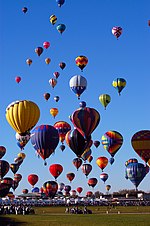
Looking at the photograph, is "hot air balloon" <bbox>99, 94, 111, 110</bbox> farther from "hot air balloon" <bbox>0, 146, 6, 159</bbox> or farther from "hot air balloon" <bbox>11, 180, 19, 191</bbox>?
"hot air balloon" <bbox>11, 180, 19, 191</bbox>

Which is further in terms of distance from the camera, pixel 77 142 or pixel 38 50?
pixel 38 50

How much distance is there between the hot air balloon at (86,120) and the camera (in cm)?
4591

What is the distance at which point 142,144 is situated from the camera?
51844 millimetres

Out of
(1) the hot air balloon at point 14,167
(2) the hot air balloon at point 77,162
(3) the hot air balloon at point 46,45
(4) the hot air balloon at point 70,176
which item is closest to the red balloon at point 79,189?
(4) the hot air balloon at point 70,176

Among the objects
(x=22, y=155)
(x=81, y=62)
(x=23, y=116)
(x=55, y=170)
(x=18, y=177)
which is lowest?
(x=55, y=170)

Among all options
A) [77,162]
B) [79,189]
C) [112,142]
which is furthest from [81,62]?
[79,189]

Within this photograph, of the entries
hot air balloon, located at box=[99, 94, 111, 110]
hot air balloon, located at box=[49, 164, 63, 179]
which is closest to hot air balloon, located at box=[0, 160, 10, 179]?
hot air balloon, located at box=[49, 164, 63, 179]

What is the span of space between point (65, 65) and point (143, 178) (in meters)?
19.1

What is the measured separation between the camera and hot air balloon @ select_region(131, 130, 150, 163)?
51.7 m

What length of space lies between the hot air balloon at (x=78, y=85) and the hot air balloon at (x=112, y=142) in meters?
9.51

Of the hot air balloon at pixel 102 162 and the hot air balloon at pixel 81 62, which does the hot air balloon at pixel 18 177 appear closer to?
the hot air balloon at pixel 102 162

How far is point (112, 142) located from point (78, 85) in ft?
35.2

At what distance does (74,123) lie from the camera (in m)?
46.9

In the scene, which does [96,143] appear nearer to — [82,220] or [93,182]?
[93,182]
